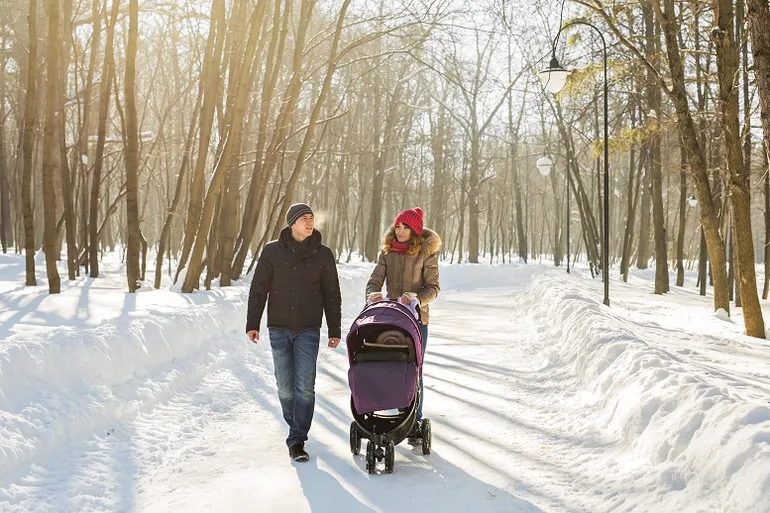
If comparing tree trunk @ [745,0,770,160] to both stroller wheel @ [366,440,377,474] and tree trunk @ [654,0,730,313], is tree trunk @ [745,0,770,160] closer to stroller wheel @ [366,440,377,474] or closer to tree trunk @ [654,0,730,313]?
tree trunk @ [654,0,730,313]

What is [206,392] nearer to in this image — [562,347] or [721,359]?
[562,347]

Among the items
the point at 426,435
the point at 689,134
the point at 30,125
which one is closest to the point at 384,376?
the point at 426,435

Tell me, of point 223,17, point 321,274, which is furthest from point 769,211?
point 321,274

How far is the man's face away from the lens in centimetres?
Answer: 557

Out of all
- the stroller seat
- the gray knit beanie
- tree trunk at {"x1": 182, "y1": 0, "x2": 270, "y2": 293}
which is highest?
tree trunk at {"x1": 182, "y1": 0, "x2": 270, "y2": 293}

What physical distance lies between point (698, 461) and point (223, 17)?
12241mm

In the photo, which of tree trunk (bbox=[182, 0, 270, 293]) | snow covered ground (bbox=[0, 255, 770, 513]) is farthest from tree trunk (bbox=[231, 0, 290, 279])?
snow covered ground (bbox=[0, 255, 770, 513])

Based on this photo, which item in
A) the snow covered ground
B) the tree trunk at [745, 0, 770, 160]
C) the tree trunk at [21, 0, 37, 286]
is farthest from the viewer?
the tree trunk at [21, 0, 37, 286]

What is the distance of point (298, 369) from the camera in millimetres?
5637

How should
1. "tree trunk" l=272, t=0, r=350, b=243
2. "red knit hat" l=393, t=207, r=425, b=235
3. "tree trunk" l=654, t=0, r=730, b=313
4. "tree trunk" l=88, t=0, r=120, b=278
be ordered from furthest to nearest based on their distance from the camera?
"tree trunk" l=272, t=0, r=350, b=243 → "tree trunk" l=88, t=0, r=120, b=278 → "tree trunk" l=654, t=0, r=730, b=313 → "red knit hat" l=393, t=207, r=425, b=235

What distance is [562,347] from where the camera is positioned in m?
10.2

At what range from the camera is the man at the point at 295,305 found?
5562mm

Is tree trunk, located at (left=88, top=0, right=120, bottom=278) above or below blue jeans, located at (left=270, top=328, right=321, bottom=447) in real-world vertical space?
above

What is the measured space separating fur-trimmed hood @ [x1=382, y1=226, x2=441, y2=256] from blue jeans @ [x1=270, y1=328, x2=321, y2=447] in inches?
41.7
